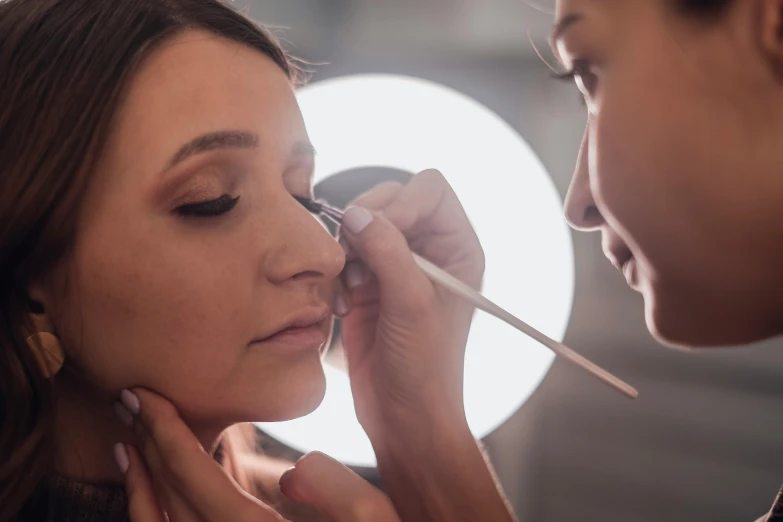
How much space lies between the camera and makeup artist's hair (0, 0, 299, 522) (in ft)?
1.95

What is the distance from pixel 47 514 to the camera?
64 cm

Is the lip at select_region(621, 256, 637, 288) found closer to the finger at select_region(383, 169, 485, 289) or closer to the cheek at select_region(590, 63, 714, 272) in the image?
the cheek at select_region(590, 63, 714, 272)

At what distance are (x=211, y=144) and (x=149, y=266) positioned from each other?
0.12 m

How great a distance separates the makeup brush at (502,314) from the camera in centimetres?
69

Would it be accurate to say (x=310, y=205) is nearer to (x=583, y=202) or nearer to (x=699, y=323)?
(x=583, y=202)

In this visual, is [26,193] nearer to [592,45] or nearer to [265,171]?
[265,171]

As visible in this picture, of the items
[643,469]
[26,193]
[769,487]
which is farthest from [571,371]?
[26,193]

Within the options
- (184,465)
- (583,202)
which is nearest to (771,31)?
(583,202)

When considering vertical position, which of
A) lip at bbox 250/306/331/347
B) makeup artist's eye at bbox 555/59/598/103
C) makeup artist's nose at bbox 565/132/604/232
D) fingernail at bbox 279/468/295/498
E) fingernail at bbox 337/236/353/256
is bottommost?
fingernail at bbox 279/468/295/498

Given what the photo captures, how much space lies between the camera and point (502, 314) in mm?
712

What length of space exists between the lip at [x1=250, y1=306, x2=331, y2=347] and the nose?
3 cm

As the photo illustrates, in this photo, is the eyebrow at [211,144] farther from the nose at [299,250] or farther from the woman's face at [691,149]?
the woman's face at [691,149]

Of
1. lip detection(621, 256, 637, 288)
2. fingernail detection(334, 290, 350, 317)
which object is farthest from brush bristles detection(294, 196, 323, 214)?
lip detection(621, 256, 637, 288)

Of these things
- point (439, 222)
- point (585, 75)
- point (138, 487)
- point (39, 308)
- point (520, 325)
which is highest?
point (585, 75)
